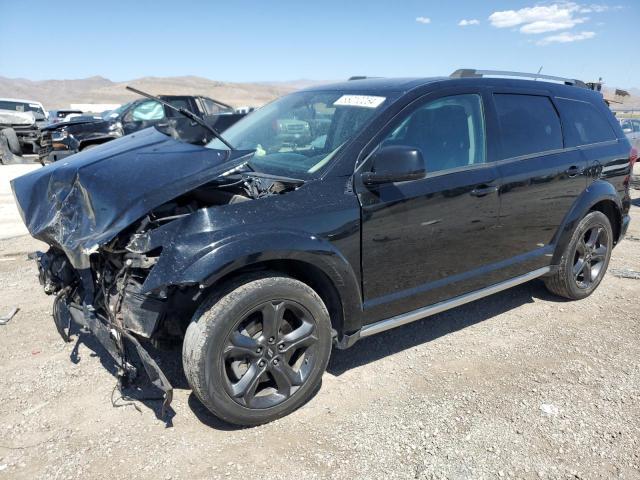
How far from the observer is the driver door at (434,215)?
304cm

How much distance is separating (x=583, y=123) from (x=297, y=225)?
10.0ft

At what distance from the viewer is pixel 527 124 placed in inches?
153

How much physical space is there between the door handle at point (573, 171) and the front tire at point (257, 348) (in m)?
2.46

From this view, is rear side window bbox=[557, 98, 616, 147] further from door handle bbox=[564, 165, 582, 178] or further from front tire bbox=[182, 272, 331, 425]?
Result: front tire bbox=[182, 272, 331, 425]

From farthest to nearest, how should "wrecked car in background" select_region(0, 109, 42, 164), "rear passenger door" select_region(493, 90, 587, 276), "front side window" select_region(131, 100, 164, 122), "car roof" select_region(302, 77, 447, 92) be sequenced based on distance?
"wrecked car in background" select_region(0, 109, 42, 164), "front side window" select_region(131, 100, 164, 122), "rear passenger door" select_region(493, 90, 587, 276), "car roof" select_region(302, 77, 447, 92)

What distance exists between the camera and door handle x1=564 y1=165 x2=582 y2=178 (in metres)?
4.05

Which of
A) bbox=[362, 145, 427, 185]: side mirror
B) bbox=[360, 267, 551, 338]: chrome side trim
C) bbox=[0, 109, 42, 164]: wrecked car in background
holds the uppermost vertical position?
bbox=[362, 145, 427, 185]: side mirror

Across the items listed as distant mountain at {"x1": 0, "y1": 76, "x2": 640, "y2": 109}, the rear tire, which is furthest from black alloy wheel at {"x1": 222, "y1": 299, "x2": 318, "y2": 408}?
distant mountain at {"x1": 0, "y1": 76, "x2": 640, "y2": 109}

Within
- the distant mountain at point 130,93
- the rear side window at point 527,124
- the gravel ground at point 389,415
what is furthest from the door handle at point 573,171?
the distant mountain at point 130,93

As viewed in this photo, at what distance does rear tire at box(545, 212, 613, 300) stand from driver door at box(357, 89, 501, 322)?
1.03 meters

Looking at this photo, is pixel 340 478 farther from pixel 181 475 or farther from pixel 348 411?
pixel 181 475

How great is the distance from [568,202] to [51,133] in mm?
10614

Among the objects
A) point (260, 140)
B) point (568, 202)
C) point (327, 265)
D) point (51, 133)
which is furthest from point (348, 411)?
point (51, 133)

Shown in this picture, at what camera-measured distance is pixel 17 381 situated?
326cm
